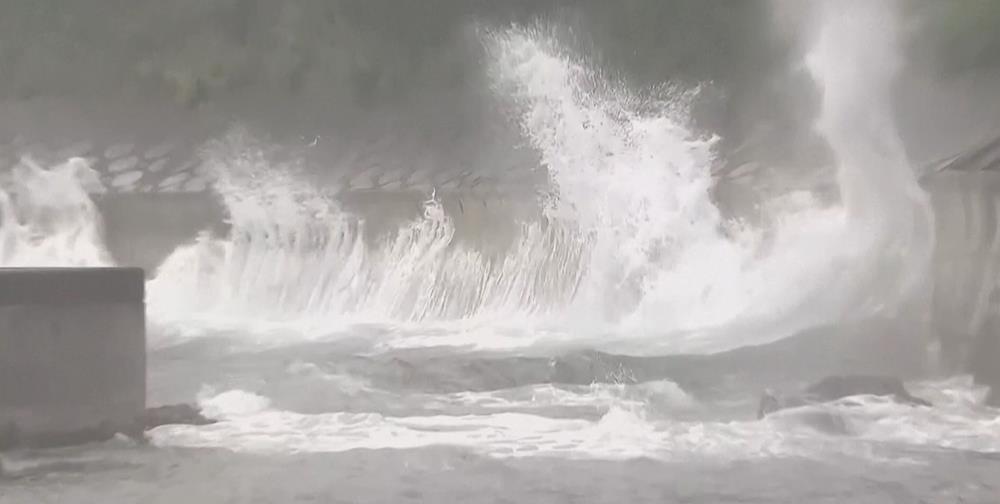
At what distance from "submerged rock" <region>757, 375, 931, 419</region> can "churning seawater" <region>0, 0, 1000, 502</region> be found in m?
0.08

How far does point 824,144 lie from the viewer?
6402 mm

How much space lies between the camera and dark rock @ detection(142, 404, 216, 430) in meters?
3.59

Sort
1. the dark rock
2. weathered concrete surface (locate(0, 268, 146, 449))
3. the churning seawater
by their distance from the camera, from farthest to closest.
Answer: the dark rock → weathered concrete surface (locate(0, 268, 146, 449)) → the churning seawater

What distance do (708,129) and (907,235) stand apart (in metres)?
2.30

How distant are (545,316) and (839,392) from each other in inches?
113

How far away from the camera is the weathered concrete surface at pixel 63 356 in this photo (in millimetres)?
3252

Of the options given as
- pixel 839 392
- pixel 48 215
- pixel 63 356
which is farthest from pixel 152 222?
pixel 839 392

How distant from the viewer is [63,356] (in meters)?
3.32

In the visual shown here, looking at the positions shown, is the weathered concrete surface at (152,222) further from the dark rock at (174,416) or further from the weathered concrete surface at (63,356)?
the weathered concrete surface at (63,356)

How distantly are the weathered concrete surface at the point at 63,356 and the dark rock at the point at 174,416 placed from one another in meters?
0.10

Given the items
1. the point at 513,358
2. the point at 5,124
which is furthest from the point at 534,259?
the point at 5,124

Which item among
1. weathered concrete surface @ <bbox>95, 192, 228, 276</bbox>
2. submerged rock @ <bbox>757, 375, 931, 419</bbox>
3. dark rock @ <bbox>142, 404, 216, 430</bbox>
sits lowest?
submerged rock @ <bbox>757, 375, 931, 419</bbox>

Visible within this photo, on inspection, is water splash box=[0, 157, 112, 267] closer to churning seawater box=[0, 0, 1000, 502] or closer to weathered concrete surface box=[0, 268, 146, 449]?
churning seawater box=[0, 0, 1000, 502]

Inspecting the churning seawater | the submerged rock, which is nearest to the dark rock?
the churning seawater
